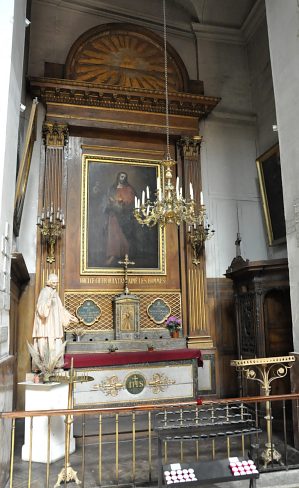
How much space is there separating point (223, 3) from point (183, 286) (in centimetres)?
652

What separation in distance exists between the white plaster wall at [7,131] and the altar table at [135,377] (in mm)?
1655

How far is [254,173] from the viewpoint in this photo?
31.0ft

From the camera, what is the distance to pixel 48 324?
5.52m

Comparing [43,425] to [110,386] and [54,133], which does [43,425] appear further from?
[54,133]

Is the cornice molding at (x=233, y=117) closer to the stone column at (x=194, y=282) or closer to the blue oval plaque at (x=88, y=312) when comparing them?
the stone column at (x=194, y=282)

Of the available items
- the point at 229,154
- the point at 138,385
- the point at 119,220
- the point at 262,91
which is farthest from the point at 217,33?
the point at 138,385

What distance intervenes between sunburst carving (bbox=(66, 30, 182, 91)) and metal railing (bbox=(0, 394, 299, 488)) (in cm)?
656

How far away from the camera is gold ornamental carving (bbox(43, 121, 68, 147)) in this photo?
26.8ft

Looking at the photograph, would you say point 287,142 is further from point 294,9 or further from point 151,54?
point 151,54

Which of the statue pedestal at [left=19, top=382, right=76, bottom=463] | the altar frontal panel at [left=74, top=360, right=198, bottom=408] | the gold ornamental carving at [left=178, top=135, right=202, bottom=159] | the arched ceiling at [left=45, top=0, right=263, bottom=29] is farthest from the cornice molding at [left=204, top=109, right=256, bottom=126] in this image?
the statue pedestal at [left=19, top=382, right=76, bottom=463]

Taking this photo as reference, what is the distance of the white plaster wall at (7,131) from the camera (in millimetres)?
4410

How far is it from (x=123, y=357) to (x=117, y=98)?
200 inches

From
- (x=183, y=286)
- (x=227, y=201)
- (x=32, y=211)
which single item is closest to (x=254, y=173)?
(x=227, y=201)

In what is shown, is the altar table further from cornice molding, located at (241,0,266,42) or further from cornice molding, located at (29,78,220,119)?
cornice molding, located at (241,0,266,42)
